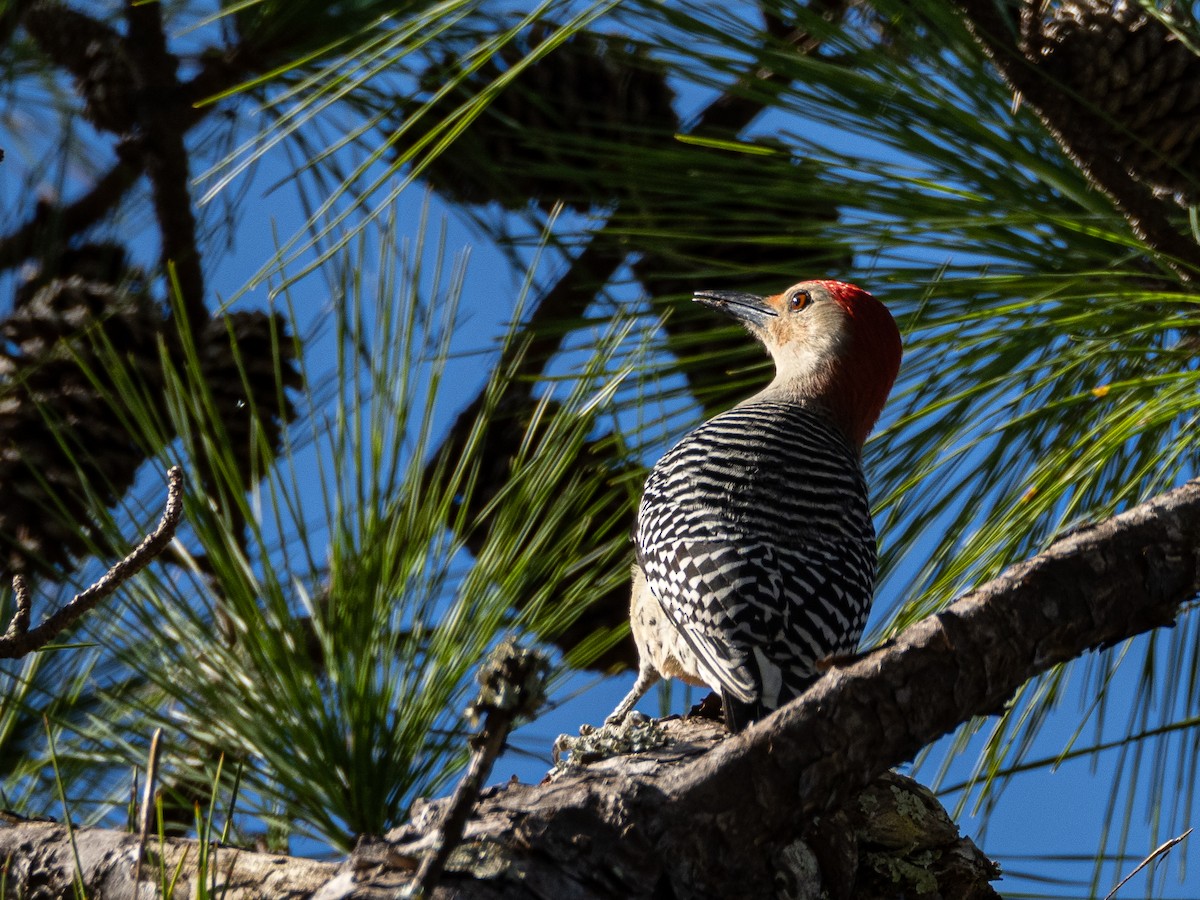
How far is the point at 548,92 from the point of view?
109 inches

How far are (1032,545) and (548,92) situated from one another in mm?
1504

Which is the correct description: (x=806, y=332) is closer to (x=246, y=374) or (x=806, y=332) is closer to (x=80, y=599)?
(x=246, y=374)

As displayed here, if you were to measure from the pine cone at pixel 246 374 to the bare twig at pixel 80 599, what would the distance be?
1.34 metres

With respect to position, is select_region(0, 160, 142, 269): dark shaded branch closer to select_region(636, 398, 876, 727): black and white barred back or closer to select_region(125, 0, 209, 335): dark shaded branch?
select_region(125, 0, 209, 335): dark shaded branch

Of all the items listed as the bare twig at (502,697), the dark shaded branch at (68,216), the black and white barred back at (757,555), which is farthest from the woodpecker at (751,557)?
the dark shaded branch at (68,216)

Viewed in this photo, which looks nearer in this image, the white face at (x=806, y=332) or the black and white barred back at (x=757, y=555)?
the black and white barred back at (x=757, y=555)

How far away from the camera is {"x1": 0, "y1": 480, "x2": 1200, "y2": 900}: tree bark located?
96 centimetres

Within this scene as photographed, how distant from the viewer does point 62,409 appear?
2447 mm

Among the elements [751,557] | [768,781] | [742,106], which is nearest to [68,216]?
[742,106]

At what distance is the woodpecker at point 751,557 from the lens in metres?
1.78

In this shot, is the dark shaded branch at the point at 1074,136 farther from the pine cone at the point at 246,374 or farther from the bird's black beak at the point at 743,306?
the pine cone at the point at 246,374

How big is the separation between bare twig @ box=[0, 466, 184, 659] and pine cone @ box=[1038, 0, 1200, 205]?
1289 millimetres

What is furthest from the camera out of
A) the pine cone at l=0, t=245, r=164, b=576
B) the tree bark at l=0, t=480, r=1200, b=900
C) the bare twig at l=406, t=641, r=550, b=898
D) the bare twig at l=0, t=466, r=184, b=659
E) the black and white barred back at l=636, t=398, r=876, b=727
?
the pine cone at l=0, t=245, r=164, b=576

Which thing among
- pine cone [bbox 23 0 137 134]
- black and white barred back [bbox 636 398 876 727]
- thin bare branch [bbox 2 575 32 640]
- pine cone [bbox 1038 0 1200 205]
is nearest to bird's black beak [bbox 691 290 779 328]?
black and white barred back [bbox 636 398 876 727]
